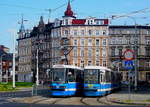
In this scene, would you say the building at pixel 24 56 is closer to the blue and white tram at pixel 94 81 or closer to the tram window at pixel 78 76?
the tram window at pixel 78 76

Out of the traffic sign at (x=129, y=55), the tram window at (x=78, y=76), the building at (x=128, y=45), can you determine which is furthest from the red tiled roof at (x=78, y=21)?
the traffic sign at (x=129, y=55)

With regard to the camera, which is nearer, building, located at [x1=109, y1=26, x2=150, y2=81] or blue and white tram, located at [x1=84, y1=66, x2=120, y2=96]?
blue and white tram, located at [x1=84, y1=66, x2=120, y2=96]

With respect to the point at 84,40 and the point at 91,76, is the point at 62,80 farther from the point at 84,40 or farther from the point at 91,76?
the point at 84,40

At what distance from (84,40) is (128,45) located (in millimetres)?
11243

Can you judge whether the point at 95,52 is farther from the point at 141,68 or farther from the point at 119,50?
the point at 141,68

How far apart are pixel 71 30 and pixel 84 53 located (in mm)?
6819

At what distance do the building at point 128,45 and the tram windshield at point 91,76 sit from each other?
190 feet

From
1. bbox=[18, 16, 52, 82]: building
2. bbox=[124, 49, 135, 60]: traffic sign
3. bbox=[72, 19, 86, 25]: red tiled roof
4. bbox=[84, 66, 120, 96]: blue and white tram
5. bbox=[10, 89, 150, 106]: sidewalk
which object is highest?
bbox=[72, 19, 86, 25]: red tiled roof

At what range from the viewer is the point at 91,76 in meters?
32.8

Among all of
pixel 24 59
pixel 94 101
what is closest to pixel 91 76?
pixel 94 101

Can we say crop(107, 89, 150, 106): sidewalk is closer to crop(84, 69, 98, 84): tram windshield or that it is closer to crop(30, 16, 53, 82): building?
crop(84, 69, 98, 84): tram windshield

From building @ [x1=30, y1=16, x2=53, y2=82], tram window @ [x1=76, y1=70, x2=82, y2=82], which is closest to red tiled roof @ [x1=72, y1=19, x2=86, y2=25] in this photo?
building @ [x1=30, y1=16, x2=53, y2=82]

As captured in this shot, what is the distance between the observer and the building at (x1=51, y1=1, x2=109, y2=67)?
295 feet

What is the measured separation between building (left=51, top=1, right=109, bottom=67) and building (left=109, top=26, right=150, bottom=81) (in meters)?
2.31
